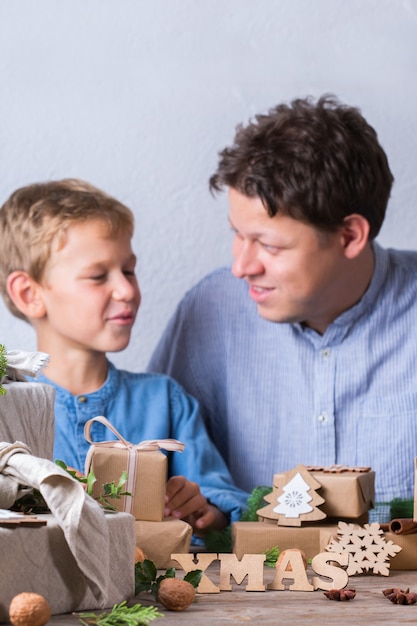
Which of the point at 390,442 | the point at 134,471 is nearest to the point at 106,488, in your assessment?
the point at 134,471

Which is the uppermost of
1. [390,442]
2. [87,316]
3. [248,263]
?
[248,263]

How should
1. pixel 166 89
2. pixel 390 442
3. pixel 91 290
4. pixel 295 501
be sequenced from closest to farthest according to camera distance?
1. pixel 295 501
2. pixel 91 290
3. pixel 390 442
4. pixel 166 89

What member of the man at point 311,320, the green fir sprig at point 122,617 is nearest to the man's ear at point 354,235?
the man at point 311,320

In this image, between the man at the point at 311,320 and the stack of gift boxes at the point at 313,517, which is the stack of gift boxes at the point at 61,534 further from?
the man at the point at 311,320

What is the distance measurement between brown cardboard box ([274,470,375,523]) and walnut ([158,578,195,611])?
43cm

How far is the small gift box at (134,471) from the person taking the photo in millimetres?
1192

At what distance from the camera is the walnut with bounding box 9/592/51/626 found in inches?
30.2

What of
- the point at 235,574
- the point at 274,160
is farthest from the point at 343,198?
the point at 235,574

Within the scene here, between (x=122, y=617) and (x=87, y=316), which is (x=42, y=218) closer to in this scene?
(x=87, y=316)

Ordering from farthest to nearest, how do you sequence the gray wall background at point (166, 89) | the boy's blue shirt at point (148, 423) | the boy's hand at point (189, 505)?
the gray wall background at point (166, 89), the boy's blue shirt at point (148, 423), the boy's hand at point (189, 505)

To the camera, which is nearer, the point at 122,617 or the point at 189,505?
the point at 122,617

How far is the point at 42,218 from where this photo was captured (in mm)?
1724

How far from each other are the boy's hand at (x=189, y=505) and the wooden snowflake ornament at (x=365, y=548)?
0.93 feet

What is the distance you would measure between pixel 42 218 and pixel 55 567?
3.21 ft
